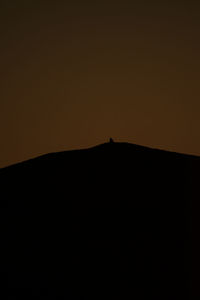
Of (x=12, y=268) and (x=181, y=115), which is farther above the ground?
(x=181, y=115)

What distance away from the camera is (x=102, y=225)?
1088 millimetres

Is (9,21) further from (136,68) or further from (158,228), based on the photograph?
(158,228)

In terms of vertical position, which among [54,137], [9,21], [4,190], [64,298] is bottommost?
[64,298]

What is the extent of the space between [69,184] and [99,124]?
1.12 m

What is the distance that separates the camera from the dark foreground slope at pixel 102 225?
104 centimetres

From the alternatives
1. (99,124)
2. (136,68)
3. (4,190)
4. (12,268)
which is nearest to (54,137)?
(99,124)

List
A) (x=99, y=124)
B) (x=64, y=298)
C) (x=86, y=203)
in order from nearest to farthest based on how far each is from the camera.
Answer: (x=64, y=298) < (x=86, y=203) < (x=99, y=124)

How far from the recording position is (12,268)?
1092mm

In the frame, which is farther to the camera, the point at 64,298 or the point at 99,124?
the point at 99,124

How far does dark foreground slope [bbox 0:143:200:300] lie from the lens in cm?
104

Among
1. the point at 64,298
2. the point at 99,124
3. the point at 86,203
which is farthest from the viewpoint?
the point at 99,124

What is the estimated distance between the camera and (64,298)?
1040 millimetres

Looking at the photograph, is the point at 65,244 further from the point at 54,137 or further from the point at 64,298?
the point at 54,137

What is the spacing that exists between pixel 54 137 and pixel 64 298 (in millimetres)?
1351
